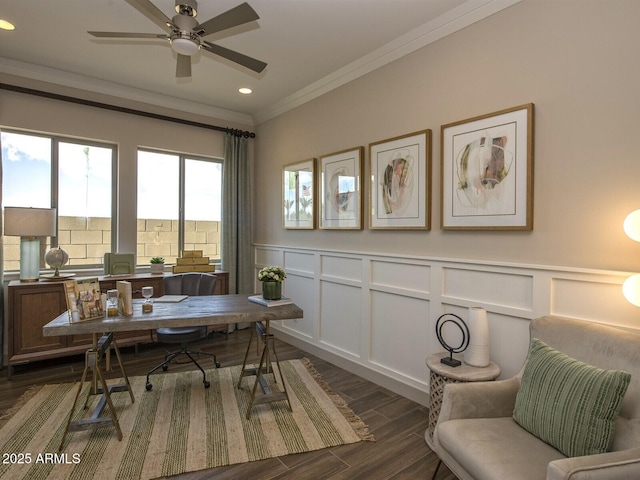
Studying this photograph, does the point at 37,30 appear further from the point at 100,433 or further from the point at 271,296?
the point at 100,433

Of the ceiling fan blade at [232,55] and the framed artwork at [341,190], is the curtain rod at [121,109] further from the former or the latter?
the ceiling fan blade at [232,55]

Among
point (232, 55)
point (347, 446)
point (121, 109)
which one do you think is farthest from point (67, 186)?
point (347, 446)

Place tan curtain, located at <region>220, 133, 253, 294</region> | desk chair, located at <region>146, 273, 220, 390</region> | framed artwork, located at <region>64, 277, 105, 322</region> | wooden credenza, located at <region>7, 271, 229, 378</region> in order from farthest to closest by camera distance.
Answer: tan curtain, located at <region>220, 133, 253, 294</region>, wooden credenza, located at <region>7, 271, 229, 378</region>, desk chair, located at <region>146, 273, 220, 390</region>, framed artwork, located at <region>64, 277, 105, 322</region>

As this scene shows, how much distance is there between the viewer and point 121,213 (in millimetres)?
4102

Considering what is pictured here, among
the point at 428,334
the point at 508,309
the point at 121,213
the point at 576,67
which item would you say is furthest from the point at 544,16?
the point at 121,213

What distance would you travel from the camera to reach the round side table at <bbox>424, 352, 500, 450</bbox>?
2.07 metres

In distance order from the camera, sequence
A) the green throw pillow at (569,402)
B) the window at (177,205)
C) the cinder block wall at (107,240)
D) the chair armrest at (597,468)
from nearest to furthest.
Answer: the chair armrest at (597,468)
the green throw pillow at (569,402)
the cinder block wall at (107,240)
the window at (177,205)

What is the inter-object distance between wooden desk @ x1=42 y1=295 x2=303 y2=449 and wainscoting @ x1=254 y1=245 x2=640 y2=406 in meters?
0.94

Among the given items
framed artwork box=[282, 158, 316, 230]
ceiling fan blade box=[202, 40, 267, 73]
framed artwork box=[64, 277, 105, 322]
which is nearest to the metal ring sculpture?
framed artwork box=[282, 158, 316, 230]

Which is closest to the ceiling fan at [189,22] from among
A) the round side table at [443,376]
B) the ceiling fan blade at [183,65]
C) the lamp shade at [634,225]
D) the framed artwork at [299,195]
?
the ceiling fan blade at [183,65]

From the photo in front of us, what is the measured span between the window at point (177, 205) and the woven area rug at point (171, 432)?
1952 mm

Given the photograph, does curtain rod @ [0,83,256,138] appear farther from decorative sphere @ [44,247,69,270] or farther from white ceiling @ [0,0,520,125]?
decorative sphere @ [44,247,69,270]

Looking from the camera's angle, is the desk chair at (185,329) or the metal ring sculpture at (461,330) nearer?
the metal ring sculpture at (461,330)

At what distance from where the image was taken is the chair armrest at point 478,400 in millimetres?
1711
